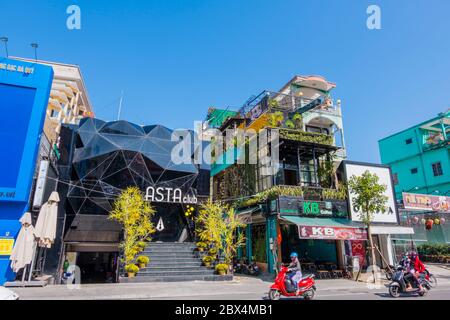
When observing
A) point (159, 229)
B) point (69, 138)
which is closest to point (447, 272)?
point (159, 229)

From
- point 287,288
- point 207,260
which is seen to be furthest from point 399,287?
point 207,260

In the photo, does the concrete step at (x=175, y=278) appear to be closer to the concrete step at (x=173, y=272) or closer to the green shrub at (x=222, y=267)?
the concrete step at (x=173, y=272)

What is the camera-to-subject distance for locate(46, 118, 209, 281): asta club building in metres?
18.0

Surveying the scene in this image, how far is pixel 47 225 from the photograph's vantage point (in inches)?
452

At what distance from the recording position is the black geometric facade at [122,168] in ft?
60.5

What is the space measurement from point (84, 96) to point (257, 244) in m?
47.5

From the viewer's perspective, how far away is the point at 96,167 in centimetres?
1875

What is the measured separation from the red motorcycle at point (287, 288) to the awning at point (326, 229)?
4799 mm

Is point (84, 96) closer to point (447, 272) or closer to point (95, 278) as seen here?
point (95, 278)

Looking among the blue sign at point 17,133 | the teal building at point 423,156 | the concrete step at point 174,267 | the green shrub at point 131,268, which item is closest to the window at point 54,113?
the blue sign at point 17,133

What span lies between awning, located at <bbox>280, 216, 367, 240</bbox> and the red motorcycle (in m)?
4.80

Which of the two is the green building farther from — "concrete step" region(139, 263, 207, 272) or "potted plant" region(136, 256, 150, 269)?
"potted plant" region(136, 256, 150, 269)

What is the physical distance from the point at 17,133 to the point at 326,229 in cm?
1636

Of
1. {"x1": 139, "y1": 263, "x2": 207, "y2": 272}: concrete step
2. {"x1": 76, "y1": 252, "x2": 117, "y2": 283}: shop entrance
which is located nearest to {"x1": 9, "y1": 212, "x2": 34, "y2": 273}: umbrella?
{"x1": 139, "y1": 263, "x2": 207, "y2": 272}: concrete step
